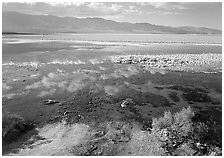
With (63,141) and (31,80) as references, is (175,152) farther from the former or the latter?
(31,80)

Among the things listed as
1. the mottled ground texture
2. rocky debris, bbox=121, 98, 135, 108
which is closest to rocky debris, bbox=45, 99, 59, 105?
the mottled ground texture

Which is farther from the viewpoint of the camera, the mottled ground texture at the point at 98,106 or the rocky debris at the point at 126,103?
the rocky debris at the point at 126,103

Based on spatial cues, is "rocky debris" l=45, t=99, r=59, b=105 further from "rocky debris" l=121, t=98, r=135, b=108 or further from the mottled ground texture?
"rocky debris" l=121, t=98, r=135, b=108

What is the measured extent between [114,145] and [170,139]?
3.78 metres

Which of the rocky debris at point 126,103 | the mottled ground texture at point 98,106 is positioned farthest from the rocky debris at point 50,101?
the rocky debris at point 126,103

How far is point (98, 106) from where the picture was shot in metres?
23.1

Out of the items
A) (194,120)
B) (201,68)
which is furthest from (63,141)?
(201,68)

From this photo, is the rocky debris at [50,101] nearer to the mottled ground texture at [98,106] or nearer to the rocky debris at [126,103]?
the mottled ground texture at [98,106]

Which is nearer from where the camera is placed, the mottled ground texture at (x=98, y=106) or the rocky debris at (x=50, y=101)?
the mottled ground texture at (x=98, y=106)

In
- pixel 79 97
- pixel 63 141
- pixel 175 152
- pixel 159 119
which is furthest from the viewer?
pixel 79 97

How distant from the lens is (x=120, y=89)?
1097 inches

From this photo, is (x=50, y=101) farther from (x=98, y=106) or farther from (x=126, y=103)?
(x=126, y=103)

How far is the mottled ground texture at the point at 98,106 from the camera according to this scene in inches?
667

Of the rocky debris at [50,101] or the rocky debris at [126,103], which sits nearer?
the rocky debris at [126,103]
